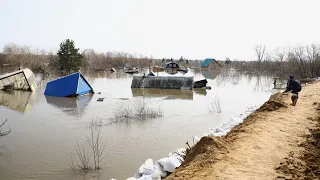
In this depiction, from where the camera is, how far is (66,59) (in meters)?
42.0

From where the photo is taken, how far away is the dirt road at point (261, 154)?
4707 mm

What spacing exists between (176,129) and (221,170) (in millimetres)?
6621

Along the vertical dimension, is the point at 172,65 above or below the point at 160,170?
above

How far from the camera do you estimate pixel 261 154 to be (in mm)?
5648

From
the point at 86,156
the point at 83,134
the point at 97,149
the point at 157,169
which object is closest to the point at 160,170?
the point at 157,169

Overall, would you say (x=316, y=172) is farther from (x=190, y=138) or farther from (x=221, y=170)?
(x=190, y=138)

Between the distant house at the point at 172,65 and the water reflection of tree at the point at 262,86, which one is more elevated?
the distant house at the point at 172,65

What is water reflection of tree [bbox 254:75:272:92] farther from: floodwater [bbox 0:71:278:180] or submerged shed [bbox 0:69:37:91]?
submerged shed [bbox 0:69:37:91]

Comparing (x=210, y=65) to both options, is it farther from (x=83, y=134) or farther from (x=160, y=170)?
(x=160, y=170)

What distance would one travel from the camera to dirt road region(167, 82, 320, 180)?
471 cm

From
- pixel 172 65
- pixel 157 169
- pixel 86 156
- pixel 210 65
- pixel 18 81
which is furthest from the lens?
pixel 210 65

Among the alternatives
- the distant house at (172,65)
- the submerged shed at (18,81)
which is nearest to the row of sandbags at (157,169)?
the submerged shed at (18,81)

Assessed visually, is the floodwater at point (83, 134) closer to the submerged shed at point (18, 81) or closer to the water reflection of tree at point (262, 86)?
the submerged shed at point (18, 81)

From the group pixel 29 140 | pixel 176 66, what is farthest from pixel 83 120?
pixel 176 66
